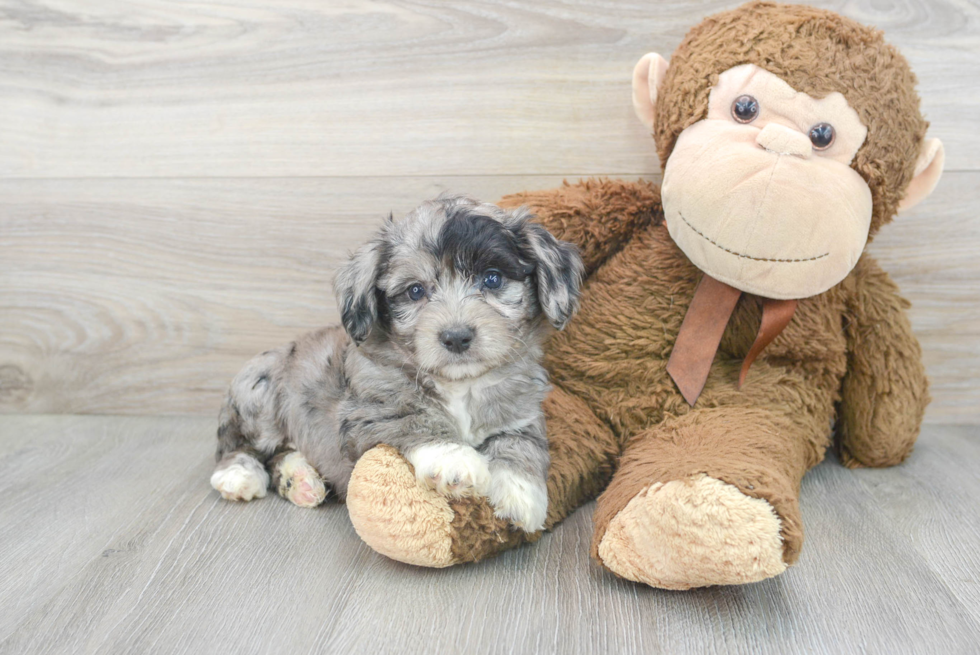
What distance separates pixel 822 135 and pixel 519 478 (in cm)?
123

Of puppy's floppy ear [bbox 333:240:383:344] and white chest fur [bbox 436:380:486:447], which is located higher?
puppy's floppy ear [bbox 333:240:383:344]

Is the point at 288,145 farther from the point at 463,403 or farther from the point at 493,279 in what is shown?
the point at 463,403

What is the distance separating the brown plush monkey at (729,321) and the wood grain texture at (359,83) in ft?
1.14

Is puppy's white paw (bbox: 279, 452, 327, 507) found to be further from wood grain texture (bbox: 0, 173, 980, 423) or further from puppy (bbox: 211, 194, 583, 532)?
wood grain texture (bbox: 0, 173, 980, 423)

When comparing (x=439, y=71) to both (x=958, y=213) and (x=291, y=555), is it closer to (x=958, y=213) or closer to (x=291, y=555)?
(x=291, y=555)

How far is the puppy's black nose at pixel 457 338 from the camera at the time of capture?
1.80 meters

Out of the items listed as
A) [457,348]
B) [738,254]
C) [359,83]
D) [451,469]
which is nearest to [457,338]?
[457,348]

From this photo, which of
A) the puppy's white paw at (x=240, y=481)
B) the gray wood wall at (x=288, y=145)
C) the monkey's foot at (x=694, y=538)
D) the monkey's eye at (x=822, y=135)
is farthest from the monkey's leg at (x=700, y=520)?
the gray wood wall at (x=288, y=145)

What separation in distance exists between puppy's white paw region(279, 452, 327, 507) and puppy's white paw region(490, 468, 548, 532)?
68 centimetres

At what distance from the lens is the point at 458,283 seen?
1951 mm

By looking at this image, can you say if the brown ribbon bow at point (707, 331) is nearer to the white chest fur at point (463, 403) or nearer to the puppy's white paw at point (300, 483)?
the white chest fur at point (463, 403)

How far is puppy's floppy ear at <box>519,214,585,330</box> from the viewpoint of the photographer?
2000 mm

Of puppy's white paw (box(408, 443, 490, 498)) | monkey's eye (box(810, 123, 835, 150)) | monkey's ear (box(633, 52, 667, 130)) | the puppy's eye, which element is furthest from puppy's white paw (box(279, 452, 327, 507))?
monkey's eye (box(810, 123, 835, 150))

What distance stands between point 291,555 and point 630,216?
1463 mm
